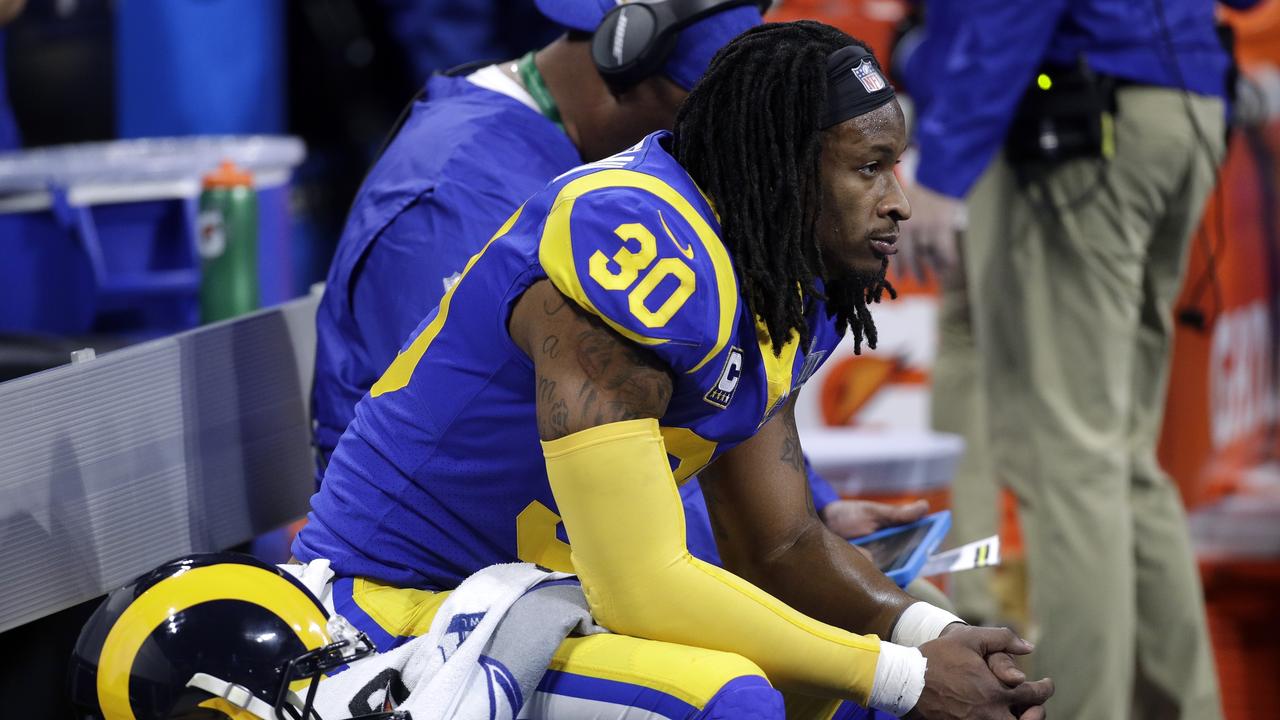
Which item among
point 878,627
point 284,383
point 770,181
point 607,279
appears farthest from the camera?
point 284,383

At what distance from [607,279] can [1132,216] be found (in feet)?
5.90

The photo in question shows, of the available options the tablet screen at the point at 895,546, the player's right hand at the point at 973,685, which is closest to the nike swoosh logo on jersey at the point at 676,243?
the player's right hand at the point at 973,685

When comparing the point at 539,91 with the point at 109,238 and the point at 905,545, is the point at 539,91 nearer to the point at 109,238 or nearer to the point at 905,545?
the point at 905,545

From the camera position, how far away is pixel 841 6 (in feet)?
15.5

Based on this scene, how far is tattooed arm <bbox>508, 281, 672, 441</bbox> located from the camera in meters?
1.70

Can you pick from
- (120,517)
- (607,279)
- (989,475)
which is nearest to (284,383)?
(120,517)

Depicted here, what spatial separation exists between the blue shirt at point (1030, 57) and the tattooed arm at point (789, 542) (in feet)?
4.04

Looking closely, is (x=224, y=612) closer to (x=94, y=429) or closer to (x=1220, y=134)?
(x=94, y=429)

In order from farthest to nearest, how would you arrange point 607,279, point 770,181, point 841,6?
point 841,6
point 770,181
point 607,279

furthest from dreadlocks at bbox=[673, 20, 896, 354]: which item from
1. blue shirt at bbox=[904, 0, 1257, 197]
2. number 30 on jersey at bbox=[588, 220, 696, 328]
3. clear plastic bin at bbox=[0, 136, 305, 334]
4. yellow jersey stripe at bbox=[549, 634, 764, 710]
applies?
clear plastic bin at bbox=[0, 136, 305, 334]

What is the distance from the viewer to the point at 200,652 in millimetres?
1712

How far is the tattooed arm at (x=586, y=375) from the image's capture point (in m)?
1.70

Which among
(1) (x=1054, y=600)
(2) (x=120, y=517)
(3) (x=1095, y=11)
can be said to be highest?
(3) (x=1095, y=11)

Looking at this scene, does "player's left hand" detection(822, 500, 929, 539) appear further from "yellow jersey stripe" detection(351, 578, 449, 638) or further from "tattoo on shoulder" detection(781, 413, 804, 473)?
"yellow jersey stripe" detection(351, 578, 449, 638)
